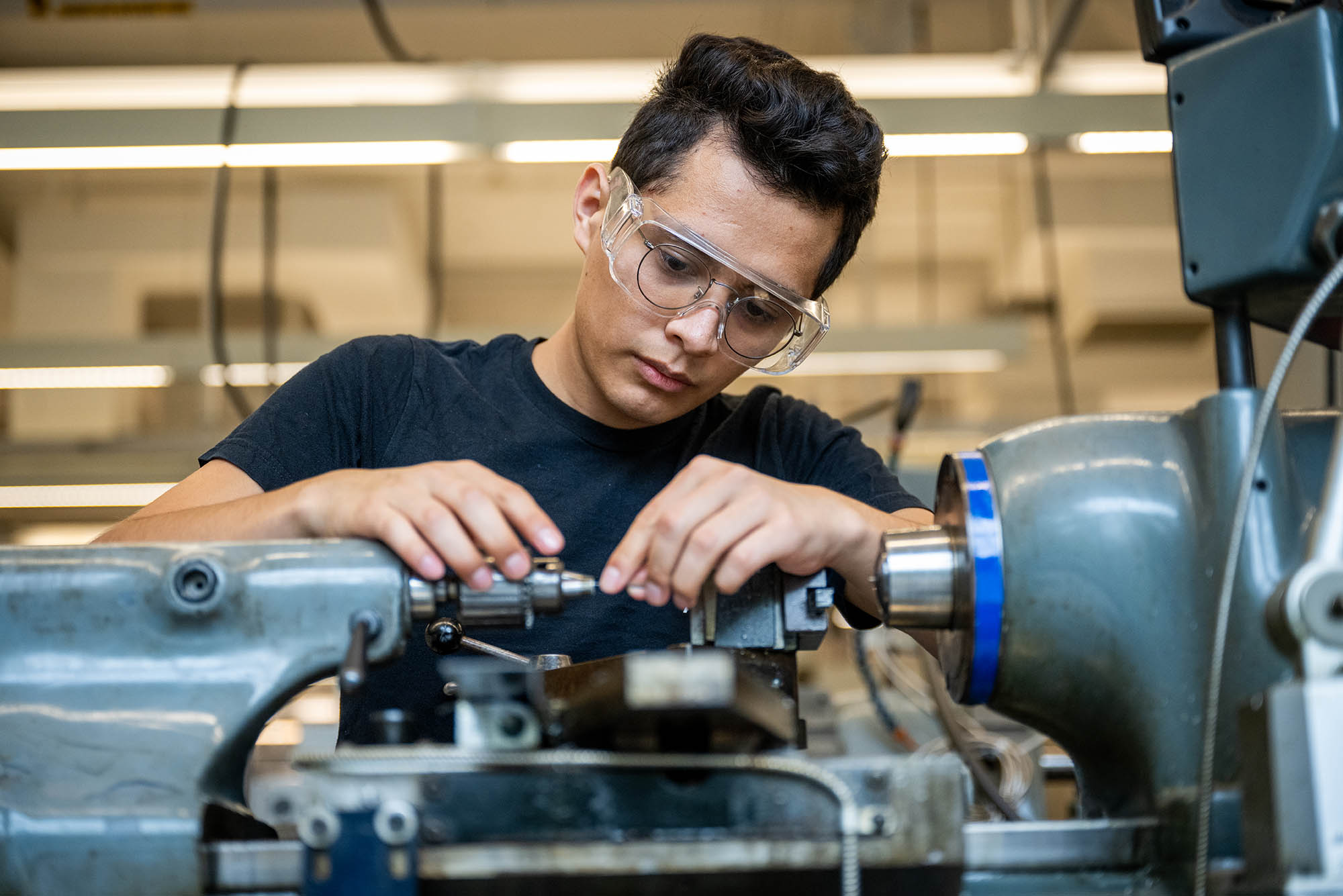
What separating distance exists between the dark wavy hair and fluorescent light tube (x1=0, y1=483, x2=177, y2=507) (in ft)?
9.29

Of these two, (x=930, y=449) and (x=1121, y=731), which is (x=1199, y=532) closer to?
(x=1121, y=731)

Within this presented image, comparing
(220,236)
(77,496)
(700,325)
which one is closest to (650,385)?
(700,325)

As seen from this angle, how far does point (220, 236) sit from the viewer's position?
264 cm

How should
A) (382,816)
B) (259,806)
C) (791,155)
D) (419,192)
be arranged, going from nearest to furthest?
(382,816) → (259,806) → (791,155) → (419,192)

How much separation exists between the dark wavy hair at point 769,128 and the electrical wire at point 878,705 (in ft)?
3.35

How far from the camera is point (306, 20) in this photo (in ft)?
16.8

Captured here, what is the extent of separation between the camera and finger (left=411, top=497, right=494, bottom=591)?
85cm

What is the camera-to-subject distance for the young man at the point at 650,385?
1232mm

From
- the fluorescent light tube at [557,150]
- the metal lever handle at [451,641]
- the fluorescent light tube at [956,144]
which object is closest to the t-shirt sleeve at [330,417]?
the metal lever handle at [451,641]

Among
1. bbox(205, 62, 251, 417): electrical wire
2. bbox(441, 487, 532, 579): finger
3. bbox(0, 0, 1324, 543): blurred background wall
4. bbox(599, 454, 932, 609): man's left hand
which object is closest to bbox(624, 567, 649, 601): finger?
bbox(599, 454, 932, 609): man's left hand

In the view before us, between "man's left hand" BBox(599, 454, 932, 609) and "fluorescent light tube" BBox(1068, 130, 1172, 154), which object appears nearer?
"man's left hand" BBox(599, 454, 932, 609)

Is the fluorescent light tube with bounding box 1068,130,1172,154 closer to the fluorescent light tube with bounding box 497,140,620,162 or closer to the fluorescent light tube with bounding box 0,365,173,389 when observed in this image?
the fluorescent light tube with bounding box 497,140,620,162

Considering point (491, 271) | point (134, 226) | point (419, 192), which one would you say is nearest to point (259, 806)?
point (134, 226)

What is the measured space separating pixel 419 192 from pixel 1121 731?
22.2ft
